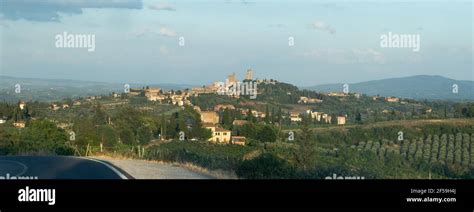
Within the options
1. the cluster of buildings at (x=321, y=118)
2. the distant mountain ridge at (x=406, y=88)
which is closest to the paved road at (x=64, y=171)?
the distant mountain ridge at (x=406, y=88)

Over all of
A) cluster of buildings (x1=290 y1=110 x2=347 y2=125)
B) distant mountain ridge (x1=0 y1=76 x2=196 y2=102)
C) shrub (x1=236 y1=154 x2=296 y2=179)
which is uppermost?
distant mountain ridge (x1=0 y1=76 x2=196 y2=102)

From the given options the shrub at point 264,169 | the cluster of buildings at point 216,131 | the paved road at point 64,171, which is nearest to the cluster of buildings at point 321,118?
the cluster of buildings at point 216,131

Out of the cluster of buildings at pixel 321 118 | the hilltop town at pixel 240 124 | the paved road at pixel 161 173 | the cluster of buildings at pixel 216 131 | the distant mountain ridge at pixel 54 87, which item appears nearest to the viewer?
the paved road at pixel 161 173

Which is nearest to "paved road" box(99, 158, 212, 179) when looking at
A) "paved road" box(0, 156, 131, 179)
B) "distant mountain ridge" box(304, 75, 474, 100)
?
Answer: "paved road" box(0, 156, 131, 179)

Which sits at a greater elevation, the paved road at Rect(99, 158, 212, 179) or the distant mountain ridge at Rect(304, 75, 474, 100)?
the distant mountain ridge at Rect(304, 75, 474, 100)

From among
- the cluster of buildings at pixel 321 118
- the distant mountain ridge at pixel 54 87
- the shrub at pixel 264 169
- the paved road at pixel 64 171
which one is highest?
the distant mountain ridge at pixel 54 87

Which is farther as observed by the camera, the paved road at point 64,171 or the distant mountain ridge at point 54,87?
the distant mountain ridge at point 54,87

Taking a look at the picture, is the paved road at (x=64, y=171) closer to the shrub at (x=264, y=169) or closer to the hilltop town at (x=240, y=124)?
the shrub at (x=264, y=169)

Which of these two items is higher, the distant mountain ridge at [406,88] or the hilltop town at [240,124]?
the distant mountain ridge at [406,88]

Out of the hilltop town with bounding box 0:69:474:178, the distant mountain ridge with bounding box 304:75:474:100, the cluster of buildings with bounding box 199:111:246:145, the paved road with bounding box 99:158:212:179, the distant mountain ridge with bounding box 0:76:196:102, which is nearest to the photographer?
the paved road with bounding box 99:158:212:179

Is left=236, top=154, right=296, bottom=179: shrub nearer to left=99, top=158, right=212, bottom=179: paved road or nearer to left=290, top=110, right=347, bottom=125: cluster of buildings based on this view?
left=99, top=158, right=212, bottom=179: paved road

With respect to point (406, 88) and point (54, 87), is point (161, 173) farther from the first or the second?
point (406, 88)

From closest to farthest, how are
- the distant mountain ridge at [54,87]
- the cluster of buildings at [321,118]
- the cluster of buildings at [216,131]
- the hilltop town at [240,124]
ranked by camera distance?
the distant mountain ridge at [54,87]
the hilltop town at [240,124]
the cluster of buildings at [216,131]
the cluster of buildings at [321,118]
